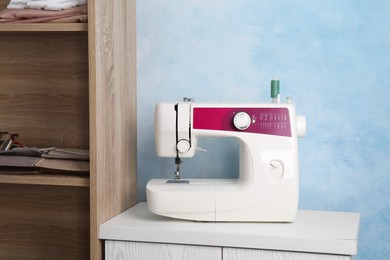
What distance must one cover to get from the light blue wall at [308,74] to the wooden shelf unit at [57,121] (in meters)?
0.17

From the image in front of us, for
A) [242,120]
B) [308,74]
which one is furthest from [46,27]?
[308,74]

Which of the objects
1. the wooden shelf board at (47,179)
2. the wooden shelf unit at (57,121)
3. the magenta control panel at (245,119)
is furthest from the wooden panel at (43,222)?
the magenta control panel at (245,119)

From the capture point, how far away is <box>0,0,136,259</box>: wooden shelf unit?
223 centimetres

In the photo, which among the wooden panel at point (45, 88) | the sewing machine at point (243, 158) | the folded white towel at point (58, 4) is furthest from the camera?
the wooden panel at point (45, 88)

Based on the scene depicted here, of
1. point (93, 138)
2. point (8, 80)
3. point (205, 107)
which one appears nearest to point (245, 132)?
point (205, 107)

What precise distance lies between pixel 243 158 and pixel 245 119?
13 centimetres

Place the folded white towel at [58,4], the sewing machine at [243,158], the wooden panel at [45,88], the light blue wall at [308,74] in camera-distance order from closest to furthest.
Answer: the sewing machine at [243,158], the folded white towel at [58,4], the light blue wall at [308,74], the wooden panel at [45,88]

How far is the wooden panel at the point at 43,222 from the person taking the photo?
7.77 ft

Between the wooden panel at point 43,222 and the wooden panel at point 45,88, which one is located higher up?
the wooden panel at point 45,88

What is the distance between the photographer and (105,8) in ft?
Answer: 6.70

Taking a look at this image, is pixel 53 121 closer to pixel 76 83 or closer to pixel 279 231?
pixel 76 83

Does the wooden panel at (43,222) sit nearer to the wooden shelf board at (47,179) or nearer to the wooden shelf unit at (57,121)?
the wooden shelf unit at (57,121)

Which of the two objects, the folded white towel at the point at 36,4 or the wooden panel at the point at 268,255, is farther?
the folded white towel at the point at 36,4

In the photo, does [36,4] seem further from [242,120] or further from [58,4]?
[242,120]
